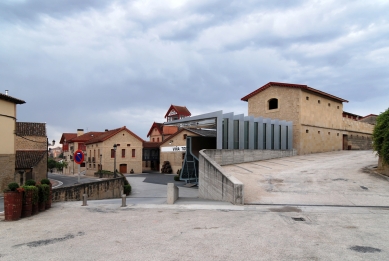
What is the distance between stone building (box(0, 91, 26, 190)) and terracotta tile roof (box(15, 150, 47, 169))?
7.24 meters

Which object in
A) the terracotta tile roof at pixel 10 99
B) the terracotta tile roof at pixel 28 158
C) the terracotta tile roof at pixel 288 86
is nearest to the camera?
the terracotta tile roof at pixel 10 99

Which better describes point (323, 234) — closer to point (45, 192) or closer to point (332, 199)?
point (332, 199)

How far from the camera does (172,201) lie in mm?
12250

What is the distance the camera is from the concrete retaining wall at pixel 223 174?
11924 millimetres

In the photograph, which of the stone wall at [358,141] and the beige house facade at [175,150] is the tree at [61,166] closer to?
the beige house facade at [175,150]

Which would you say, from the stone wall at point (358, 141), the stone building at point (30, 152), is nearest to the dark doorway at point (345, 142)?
the stone wall at point (358, 141)

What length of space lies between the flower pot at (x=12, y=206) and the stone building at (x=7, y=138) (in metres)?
15.4

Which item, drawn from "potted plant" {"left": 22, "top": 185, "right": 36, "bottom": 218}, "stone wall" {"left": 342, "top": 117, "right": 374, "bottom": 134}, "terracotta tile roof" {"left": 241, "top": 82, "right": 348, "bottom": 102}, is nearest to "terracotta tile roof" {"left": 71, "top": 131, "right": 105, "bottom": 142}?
"terracotta tile roof" {"left": 241, "top": 82, "right": 348, "bottom": 102}

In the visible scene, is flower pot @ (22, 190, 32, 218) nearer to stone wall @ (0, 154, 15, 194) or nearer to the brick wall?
stone wall @ (0, 154, 15, 194)

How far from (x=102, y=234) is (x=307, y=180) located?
36.9 ft

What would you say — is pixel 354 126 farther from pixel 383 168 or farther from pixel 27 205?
pixel 27 205

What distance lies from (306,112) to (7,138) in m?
26.5

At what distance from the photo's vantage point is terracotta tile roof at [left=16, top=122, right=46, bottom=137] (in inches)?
1486

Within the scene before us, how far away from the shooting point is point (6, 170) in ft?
75.3
